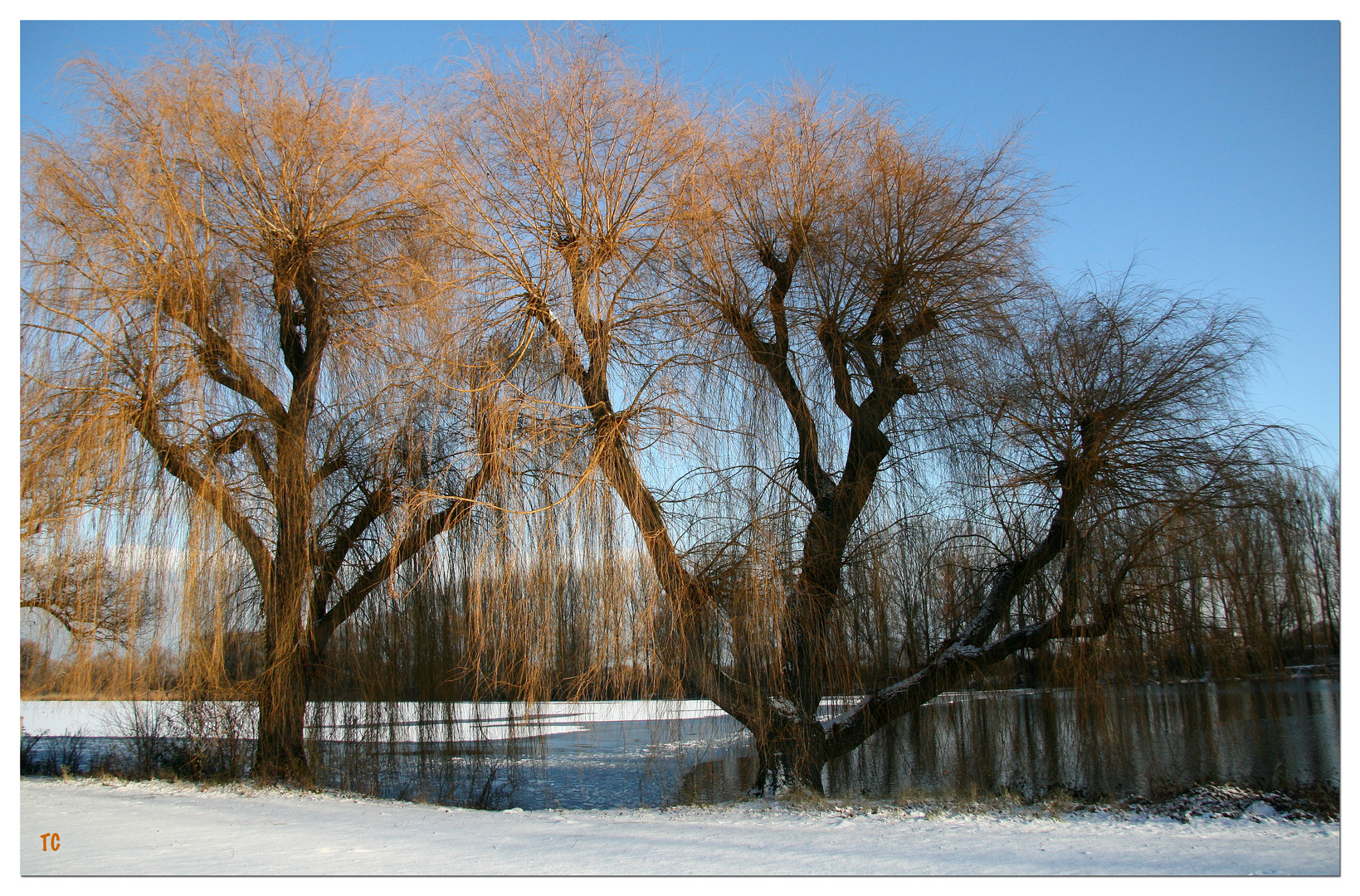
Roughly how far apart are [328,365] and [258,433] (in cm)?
78

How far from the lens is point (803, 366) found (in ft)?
17.4

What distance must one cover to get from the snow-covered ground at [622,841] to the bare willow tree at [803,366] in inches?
40.1

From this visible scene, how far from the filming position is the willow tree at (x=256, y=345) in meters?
4.61

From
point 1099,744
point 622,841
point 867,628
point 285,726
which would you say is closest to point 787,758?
point 867,628

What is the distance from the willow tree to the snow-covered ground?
141cm

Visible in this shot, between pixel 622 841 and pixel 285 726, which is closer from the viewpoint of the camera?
pixel 622 841

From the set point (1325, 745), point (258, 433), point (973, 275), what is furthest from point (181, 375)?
point (1325, 745)

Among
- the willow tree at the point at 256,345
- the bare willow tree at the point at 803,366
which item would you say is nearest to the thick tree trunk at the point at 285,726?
the willow tree at the point at 256,345

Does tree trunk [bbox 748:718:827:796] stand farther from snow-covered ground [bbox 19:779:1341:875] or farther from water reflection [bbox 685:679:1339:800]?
snow-covered ground [bbox 19:779:1341:875]

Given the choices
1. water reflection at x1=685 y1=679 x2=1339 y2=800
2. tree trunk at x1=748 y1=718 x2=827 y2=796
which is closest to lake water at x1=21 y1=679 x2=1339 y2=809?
water reflection at x1=685 y1=679 x2=1339 y2=800

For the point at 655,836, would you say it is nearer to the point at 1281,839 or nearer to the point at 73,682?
the point at 1281,839

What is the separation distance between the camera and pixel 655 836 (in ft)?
12.7

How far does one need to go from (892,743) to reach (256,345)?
5869 mm

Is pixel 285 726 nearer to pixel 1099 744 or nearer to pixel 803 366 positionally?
pixel 803 366
